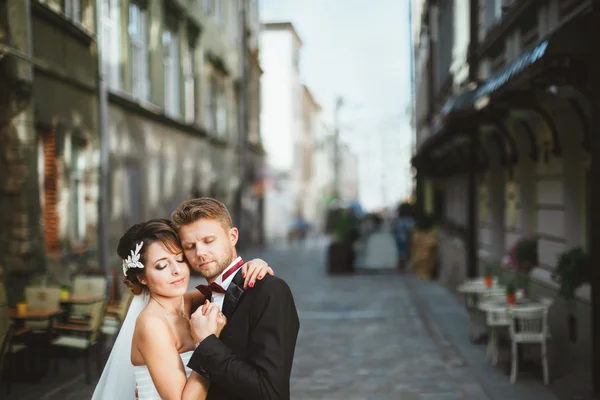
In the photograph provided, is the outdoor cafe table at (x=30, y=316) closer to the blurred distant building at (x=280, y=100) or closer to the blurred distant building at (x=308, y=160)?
the blurred distant building at (x=280, y=100)

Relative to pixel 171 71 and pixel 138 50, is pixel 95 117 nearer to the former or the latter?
pixel 138 50

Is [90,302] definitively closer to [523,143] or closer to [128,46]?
[523,143]

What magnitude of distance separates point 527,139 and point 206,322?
1098cm

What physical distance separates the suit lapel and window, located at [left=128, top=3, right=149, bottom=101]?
15176 millimetres

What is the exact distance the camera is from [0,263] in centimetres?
1052

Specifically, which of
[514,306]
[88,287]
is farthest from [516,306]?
[88,287]

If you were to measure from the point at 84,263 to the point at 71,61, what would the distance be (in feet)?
11.1

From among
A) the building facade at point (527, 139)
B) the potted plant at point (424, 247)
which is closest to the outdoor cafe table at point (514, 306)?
the building facade at point (527, 139)

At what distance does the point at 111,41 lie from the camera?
15844mm

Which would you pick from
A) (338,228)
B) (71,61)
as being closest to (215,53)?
(338,228)

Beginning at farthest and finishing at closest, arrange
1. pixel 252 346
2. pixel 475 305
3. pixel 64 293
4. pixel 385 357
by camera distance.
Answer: pixel 475 305
pixel 385 357
pixel 64 293
pixel 252 346

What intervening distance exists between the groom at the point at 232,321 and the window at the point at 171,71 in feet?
60.6

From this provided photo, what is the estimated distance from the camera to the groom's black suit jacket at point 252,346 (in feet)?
8.48

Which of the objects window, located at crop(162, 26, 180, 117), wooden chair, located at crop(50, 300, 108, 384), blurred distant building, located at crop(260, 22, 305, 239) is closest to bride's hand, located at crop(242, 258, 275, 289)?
wooden chair, located at crop(50, 300, 108, 384)
